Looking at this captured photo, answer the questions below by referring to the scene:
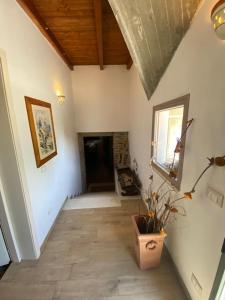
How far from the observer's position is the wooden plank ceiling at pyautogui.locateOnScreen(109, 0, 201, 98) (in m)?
1.18

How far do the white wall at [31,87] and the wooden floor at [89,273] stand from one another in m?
0.30

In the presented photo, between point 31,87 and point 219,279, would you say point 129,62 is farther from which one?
point 219,279

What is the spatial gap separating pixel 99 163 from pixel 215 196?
7.26 m

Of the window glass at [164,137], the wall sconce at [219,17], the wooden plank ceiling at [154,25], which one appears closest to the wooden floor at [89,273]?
the window glass at [164,137]

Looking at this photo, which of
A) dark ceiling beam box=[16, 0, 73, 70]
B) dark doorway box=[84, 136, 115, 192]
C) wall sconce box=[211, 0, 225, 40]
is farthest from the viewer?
dark doorway box=[84, 136, 115, 192]

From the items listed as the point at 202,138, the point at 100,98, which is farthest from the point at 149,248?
the point at 100,98

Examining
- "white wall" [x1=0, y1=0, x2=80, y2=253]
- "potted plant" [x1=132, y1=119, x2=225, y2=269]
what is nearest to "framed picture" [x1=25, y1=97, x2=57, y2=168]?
"white wall" [x1=0, y1=0, x2=80, y2=253]

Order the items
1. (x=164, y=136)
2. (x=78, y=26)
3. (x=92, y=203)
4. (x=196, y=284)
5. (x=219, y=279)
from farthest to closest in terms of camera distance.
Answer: (x=92, y=203) < (x=78, y=26) < (x=164, y=136) < (x=196, y=284) < (x=219, y=279)

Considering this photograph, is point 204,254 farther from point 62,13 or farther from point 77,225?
point 62,13

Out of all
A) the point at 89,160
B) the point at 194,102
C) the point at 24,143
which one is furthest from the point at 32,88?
the point at 89,160

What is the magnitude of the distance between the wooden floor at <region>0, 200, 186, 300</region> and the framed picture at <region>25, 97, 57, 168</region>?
3.87 ft

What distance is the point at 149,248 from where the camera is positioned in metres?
1.60

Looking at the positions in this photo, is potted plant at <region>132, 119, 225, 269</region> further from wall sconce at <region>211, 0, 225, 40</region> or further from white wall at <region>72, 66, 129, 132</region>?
white wall at <region>72, 66, 129, 132</region>

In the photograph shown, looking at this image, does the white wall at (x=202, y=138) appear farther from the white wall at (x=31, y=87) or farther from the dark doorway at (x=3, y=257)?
the dark doorway at (x=3, y=257)
